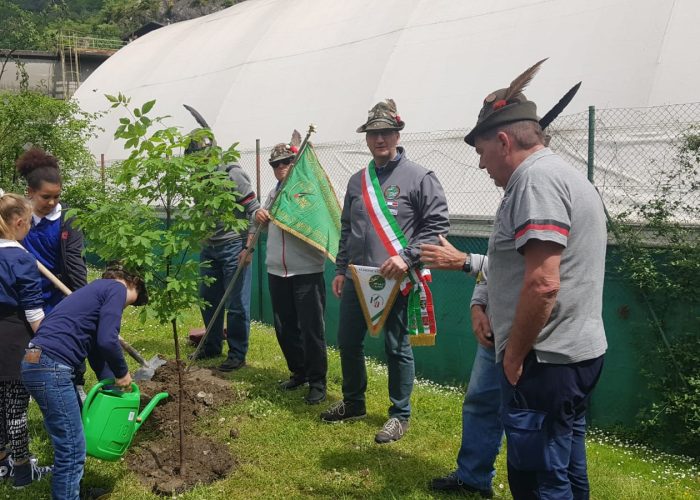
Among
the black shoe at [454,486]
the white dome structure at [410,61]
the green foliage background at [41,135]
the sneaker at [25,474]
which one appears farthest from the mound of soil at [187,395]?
the green foliage background at [41,135]

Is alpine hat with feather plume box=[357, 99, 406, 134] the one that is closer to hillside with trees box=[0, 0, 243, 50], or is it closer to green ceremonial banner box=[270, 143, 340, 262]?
green ceremonial banner box=[270, 143, 340, 262]

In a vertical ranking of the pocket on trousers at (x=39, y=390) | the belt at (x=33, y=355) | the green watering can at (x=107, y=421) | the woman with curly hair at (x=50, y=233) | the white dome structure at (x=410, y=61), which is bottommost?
the green watering can at (x=107, y=421)

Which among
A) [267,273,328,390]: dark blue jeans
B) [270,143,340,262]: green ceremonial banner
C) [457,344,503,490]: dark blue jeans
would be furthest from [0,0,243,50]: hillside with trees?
[457,344,503,490]: dark blue jeans

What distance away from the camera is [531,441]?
253 cm

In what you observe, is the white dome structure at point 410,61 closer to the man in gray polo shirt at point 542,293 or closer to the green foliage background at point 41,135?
the green foliage background at point 41,135

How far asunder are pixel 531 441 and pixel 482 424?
119cm

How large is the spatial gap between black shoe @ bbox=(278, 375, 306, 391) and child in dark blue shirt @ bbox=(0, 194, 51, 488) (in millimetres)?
2138

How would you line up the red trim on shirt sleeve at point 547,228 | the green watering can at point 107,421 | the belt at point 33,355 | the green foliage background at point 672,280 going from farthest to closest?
the green foliage background at point 672,280 < the green watering can at point 107,421 < the belt at point 33,355 < the red trim on shirt sleeve at point 547,228

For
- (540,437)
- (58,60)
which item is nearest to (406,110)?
(540,437)

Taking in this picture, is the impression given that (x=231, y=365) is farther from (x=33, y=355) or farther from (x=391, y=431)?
(x=33, y=355)

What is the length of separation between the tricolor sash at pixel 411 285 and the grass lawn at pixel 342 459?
80cm

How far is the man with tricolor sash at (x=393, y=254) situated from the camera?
177 inches

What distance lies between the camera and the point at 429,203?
4.52 m

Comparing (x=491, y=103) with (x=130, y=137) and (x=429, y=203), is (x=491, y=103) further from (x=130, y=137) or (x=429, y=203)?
(x=130, y=137)
